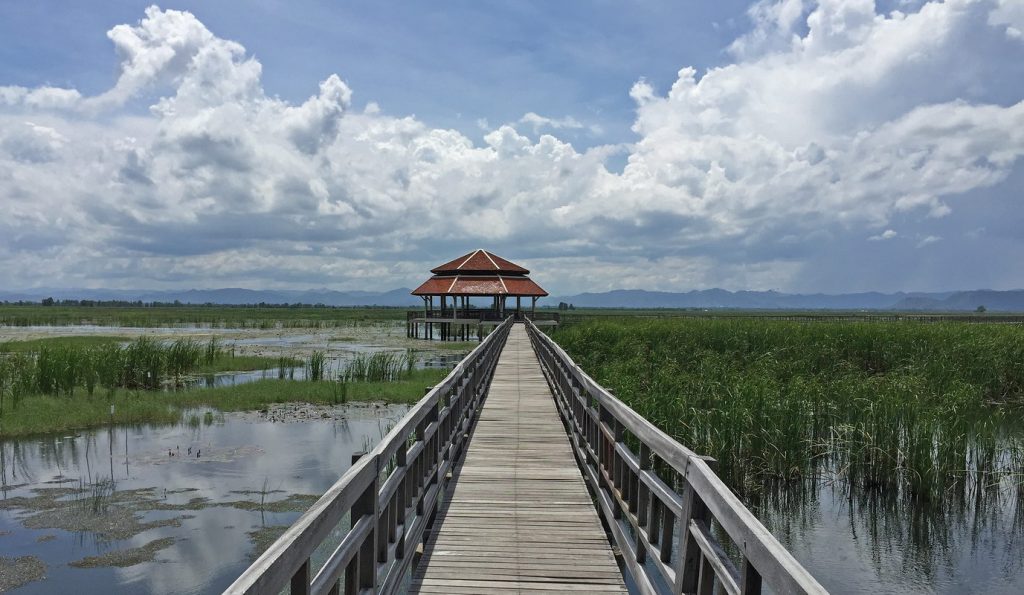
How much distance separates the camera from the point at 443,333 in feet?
138

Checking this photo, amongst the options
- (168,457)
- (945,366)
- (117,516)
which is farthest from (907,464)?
(168,457)

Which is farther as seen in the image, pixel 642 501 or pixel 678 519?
pixel 642 501

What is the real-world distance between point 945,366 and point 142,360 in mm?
21433

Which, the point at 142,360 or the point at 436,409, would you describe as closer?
the point at 436,409

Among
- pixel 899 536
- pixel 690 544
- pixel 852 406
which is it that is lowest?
pixel 899 536

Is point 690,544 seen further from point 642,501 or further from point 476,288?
point 476,288

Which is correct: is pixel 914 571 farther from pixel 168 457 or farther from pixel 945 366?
pixel 168 457

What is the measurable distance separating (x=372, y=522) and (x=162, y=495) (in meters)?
7.59

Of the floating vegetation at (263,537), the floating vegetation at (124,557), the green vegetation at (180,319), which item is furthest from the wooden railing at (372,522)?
the green vegetation at (180,319)

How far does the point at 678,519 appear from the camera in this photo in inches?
122

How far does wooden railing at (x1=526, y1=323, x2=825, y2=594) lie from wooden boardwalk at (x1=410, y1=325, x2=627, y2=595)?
0.25 m

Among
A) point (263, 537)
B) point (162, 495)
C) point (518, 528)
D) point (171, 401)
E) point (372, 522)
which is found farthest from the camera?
point (171, 401)

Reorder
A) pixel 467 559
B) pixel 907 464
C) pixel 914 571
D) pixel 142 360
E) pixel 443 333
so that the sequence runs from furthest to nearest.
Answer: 1. pixel 443 333
2. pixel 142 360
3. pixel 907 464
4. pixel 914 571
5. pixel 467 559

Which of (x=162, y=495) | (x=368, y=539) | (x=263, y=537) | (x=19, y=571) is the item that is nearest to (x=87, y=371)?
(x=162, y=495)
